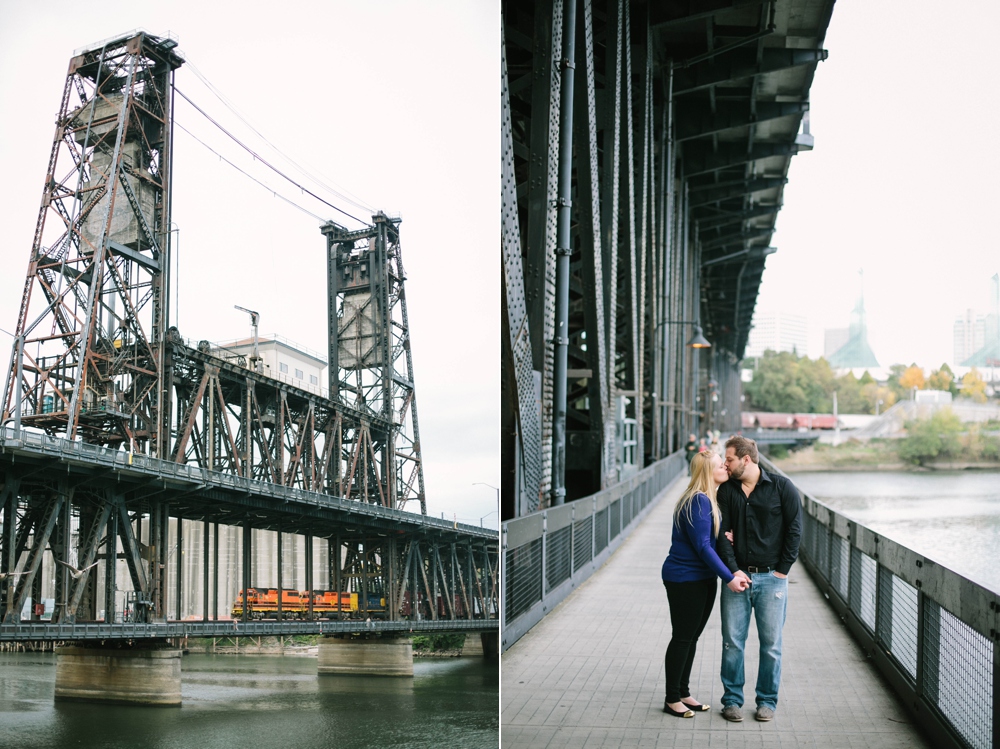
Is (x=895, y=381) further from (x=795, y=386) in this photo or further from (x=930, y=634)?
(x=795, y=386)

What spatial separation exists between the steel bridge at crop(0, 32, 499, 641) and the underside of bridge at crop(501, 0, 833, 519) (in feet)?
4.72

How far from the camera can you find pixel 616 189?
16531 mm

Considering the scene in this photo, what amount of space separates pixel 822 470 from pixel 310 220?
71472mm

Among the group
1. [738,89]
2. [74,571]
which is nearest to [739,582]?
[74,571]

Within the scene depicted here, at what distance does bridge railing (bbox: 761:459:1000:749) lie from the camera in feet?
A: 16.0

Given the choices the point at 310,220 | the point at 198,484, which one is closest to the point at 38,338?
the point at 198,484

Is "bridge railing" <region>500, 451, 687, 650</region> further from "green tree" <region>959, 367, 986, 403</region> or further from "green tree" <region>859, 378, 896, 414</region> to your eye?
"green tree" <region>859, 378, 896, 414</region>

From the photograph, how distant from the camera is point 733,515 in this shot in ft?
19.4

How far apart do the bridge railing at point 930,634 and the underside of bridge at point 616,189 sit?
120 inches

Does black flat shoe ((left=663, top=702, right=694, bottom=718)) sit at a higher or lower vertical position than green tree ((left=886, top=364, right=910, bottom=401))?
lower

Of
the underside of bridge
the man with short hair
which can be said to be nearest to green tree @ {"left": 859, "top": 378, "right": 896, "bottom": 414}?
the underside of bridge

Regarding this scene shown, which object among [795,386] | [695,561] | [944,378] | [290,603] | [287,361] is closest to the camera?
[695,561]

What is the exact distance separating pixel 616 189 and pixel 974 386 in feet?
31.9

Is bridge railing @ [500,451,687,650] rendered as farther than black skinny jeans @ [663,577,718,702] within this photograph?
Yes
